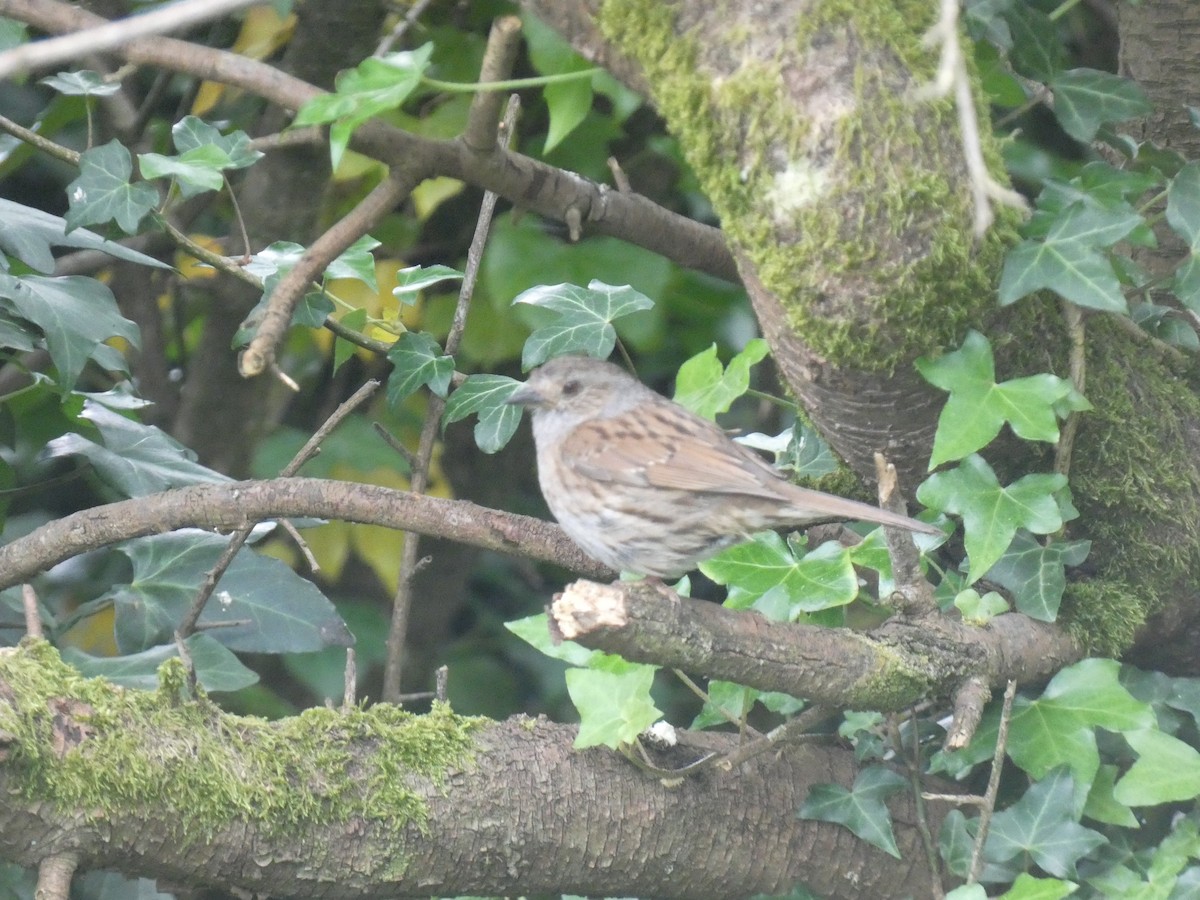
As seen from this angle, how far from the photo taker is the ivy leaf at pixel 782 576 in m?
2.53

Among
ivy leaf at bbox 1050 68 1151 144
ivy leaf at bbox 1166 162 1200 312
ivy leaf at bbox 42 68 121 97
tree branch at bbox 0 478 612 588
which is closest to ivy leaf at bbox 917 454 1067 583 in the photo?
ivy leaf at bbox 1166 162 1200 312

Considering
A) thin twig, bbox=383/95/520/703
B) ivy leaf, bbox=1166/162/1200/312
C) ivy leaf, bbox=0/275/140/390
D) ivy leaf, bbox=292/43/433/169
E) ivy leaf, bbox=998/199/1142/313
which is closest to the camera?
ivy leaf, bbox=292/43/433/169

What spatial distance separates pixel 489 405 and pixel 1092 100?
1.47 metres

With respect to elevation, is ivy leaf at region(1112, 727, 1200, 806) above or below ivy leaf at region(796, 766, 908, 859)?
above

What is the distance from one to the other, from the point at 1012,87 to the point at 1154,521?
1.13 meters

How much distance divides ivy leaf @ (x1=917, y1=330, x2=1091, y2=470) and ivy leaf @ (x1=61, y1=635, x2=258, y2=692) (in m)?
1.57

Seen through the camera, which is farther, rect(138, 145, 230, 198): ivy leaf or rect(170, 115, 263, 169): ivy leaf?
rect(170, 115, 263, 169): ivy leaf

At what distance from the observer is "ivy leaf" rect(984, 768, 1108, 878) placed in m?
2.45

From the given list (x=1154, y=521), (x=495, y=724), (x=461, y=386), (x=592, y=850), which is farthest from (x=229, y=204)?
(x=1154, y=521)

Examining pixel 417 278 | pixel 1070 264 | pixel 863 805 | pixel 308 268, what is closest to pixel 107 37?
pixel 308 268

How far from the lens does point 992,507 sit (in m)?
2.45

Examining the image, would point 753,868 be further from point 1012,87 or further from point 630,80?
point 1012,87

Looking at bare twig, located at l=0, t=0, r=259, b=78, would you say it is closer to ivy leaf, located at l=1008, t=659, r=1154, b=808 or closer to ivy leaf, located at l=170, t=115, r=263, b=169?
ivy leaf, located at l=170, t=115, r=263, b=169

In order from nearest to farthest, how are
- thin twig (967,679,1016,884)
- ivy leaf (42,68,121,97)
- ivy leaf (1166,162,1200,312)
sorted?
thin twig (967,679,1016,884)
ivy leaf (1166,162,1200,312)
ivy leaf (42,68,121,97)
